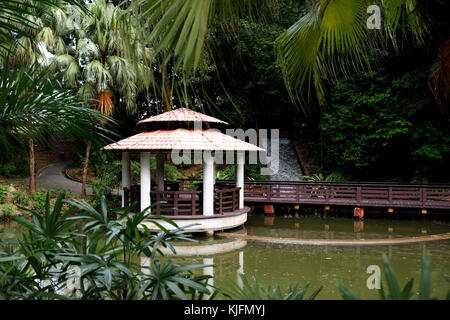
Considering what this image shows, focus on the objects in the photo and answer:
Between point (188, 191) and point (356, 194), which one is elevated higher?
point (188, 191)

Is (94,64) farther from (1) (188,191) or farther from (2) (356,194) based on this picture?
(2) (356,194)

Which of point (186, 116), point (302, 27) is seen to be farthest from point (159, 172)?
point (302, 27)

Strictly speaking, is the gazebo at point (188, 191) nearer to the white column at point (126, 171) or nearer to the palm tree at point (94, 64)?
the white column at point (126, 171)

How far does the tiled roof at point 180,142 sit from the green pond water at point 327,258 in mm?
2458

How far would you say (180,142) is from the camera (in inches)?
380

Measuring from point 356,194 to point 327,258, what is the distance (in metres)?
6.05

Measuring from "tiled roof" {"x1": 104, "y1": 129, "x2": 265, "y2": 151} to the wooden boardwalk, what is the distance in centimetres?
368

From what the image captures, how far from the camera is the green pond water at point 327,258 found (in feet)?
20.4

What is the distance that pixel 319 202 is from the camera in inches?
528

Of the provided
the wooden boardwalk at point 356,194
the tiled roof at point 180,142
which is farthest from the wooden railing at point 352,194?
the tiled roof at point 180,142

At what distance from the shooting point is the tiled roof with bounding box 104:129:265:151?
9.59m
